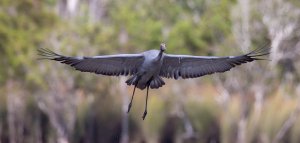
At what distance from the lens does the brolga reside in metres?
18.9

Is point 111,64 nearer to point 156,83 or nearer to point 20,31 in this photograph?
point 156,83

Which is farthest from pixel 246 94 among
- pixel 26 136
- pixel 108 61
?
pixel 108 61

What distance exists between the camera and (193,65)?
1977 cm

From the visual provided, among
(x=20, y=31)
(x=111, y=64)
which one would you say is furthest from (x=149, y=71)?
(x=20, y=31)

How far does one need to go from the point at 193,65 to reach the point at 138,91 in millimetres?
17766

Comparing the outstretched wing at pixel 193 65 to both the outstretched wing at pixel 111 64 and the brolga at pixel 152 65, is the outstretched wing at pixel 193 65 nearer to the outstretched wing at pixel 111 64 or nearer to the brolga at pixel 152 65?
the brolga at pixel 152 65

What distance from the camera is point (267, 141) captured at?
3675 centimetres

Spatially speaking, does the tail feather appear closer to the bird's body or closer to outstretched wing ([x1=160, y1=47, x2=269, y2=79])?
the bird's body

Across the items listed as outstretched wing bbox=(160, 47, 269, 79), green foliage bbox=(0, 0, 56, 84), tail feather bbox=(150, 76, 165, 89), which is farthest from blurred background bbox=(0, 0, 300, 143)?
tail feather bbox=(150, 76, 165, 89)

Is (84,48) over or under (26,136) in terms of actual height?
over

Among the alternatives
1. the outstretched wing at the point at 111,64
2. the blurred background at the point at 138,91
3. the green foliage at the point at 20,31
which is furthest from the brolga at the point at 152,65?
the green foliage at the point at 20,31

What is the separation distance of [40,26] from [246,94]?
8098 mm

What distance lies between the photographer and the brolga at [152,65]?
18.9 m

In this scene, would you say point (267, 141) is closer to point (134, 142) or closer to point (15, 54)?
point (134, 142)
